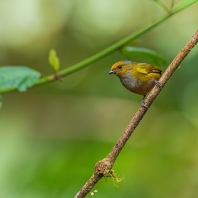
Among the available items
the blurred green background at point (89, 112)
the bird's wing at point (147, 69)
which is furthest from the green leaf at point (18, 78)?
the blurred green background at point (89, 112)

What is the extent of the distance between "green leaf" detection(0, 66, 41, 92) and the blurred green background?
857 millimetres

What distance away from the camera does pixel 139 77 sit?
2412 millimetres

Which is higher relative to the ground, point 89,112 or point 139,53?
point 89,112

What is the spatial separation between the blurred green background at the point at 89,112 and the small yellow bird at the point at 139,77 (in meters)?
0.69

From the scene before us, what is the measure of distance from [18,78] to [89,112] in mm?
3168

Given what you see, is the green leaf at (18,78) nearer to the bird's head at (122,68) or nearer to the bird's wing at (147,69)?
the bird's head at (122,68)

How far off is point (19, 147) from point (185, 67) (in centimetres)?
198

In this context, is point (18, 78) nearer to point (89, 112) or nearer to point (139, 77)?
point (139, 77)

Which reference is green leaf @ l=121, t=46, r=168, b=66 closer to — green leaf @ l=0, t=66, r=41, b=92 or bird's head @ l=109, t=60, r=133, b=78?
bird's head @ l=109, t=60, r=133, b=78

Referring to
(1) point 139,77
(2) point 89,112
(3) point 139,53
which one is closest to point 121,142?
(1) point 139,77

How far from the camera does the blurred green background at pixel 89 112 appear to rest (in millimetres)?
3143

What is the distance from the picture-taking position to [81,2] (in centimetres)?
618

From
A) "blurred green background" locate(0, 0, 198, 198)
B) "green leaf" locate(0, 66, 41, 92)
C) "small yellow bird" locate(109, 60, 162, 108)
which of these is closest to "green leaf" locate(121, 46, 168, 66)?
"small yellow bird" locate(109, 60, 162, 108)

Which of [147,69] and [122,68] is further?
[122,68]
